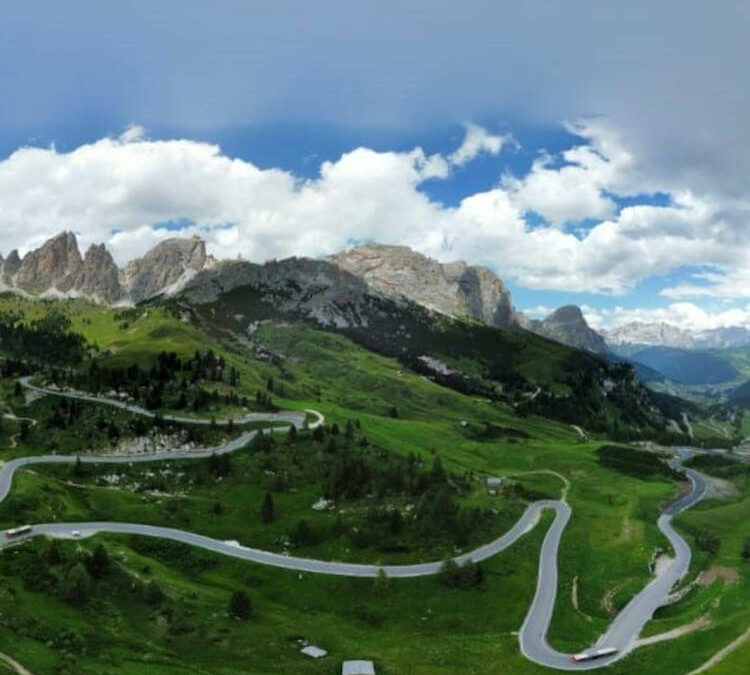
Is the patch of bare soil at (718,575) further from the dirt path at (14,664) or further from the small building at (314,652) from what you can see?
the dirt path at (14,664)

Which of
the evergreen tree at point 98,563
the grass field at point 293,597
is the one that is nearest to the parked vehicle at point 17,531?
the grass field at point 293,597

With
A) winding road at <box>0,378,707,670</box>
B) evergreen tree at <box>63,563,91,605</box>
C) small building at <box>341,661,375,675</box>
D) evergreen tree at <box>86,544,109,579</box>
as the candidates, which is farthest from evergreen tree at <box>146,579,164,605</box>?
small building at <box>341,661,375,675</box>

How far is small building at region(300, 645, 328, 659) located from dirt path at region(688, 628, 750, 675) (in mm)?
46826

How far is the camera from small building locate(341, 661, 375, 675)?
8356 cm

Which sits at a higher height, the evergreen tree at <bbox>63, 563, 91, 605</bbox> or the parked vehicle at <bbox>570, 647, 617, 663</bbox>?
the evergreen tree at <bbox>63, 563, 91, 605</bbox>

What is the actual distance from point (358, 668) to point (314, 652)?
322 inches

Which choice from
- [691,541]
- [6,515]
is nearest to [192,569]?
[6,515]

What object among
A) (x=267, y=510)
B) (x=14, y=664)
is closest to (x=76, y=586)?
(x=14, y=664)

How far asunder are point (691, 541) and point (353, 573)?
77.1 meters

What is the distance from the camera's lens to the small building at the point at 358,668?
274 feet

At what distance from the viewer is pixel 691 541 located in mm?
146750

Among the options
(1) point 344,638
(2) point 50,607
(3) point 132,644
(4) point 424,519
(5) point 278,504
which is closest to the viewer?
(3) point 132,644

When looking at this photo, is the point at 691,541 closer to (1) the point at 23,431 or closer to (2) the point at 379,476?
(2) the point at 379,476

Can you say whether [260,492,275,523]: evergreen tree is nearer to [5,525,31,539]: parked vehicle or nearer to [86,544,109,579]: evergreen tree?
[86,544,109,579]: evergreen tree
